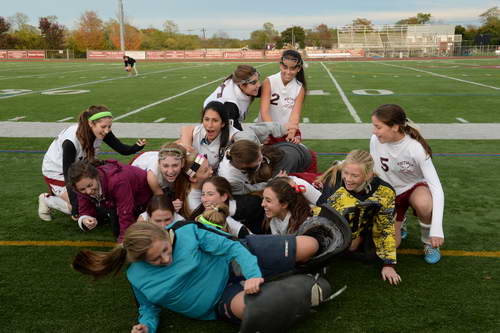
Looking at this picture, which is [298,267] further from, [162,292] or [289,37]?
[289,37]

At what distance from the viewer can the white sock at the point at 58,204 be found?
476cm

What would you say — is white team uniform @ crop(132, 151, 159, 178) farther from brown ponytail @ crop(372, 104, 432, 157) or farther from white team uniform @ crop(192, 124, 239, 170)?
brown ponytail @ crop(372, 104, 432, 157)

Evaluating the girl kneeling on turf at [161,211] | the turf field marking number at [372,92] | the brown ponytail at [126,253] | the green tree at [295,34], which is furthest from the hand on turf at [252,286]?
the green tree at [295,34]

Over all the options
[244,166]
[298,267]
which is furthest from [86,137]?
[298,267]

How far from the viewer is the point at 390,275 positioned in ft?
11.5

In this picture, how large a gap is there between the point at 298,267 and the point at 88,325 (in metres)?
1.41

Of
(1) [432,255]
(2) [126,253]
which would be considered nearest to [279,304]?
(2) [126,253]

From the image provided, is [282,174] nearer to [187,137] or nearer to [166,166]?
[166,166]

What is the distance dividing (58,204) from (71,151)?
2.27ft

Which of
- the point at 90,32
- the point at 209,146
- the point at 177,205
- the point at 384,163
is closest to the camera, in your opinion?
the point at 384,163

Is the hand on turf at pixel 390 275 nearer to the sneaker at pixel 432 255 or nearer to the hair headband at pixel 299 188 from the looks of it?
the sneaker at pixel 432 255

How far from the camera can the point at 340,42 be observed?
291ft

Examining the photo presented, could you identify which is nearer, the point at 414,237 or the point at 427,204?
the point at 427,204

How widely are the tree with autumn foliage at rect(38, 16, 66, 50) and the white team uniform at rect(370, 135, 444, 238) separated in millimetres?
76520
